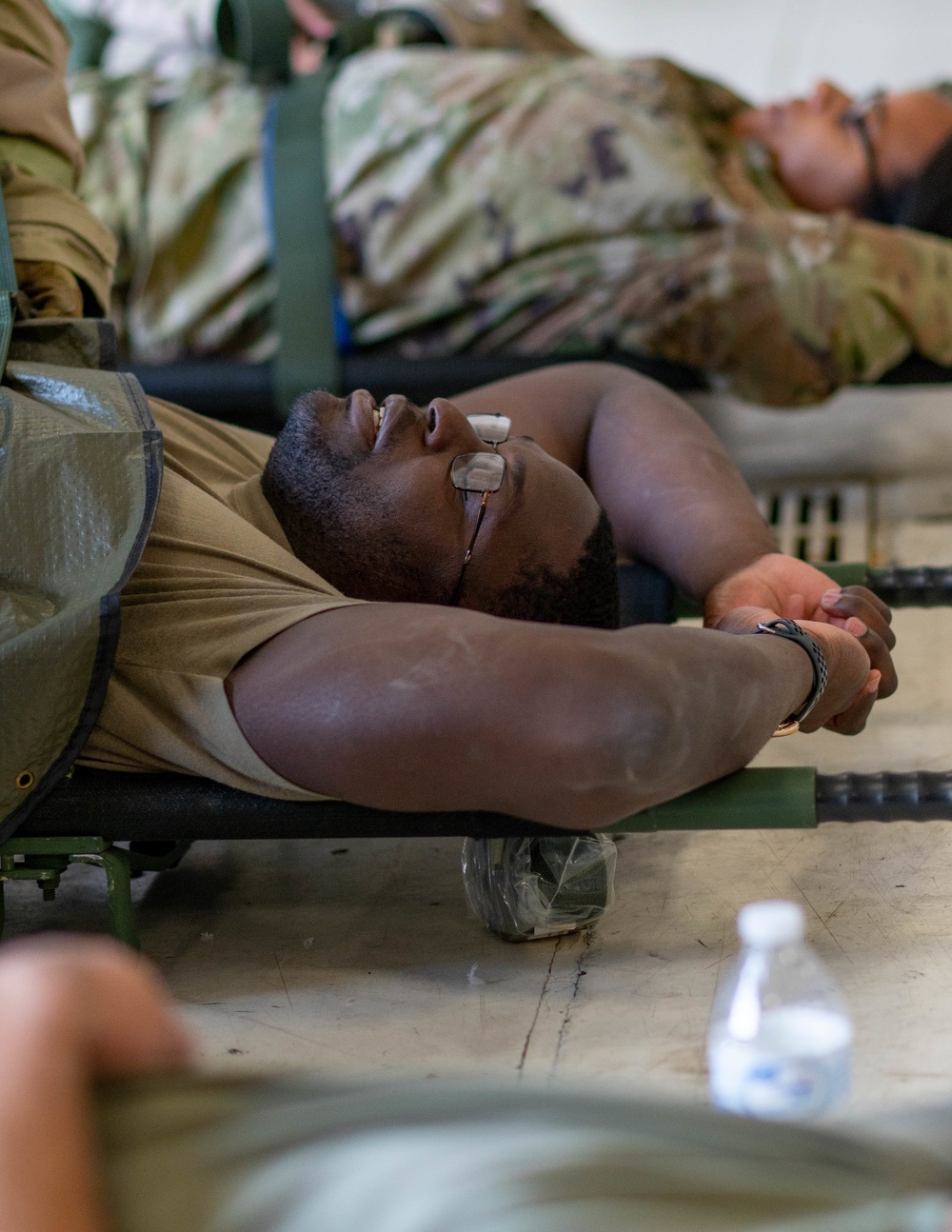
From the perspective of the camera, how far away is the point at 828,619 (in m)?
1.69

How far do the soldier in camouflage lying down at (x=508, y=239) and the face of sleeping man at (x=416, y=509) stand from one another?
1227mm

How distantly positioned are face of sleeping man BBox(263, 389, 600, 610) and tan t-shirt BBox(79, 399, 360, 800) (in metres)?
0.09

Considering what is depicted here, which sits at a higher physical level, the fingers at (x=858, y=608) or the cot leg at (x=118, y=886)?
the fingers at (x=858, y=608)

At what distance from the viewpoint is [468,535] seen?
1.53 metres

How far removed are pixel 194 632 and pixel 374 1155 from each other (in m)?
0.74

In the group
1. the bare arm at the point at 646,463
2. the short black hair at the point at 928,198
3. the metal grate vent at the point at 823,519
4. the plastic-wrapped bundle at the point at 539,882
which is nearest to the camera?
the plastic-wrapped bundle at the point at 539,882

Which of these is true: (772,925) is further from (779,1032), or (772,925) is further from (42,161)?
(42,161)

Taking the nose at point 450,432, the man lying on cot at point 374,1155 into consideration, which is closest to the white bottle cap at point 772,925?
the man lying on cot at point 374,1155

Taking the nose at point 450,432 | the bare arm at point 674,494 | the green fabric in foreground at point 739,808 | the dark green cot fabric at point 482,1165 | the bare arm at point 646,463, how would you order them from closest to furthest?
the dark green cot fabric at point 482,1165, the green fabric in foreground at point 739,808, the nose at point 450,432, the bare arm at point 674,494, the bare arm at point 646,463

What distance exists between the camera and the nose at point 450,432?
157 cm

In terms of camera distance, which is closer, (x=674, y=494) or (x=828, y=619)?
(x=828, y=619)

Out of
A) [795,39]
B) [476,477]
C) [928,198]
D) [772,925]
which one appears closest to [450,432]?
[476,477]

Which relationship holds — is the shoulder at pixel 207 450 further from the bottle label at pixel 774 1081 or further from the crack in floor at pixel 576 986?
the bottle label at pixel 774 1081

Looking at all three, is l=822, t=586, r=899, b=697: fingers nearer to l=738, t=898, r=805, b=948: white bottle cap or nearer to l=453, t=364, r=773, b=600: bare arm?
l=453, t=364, r=773, b=600: bare arm
